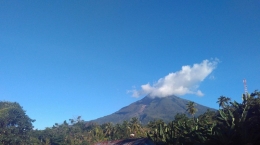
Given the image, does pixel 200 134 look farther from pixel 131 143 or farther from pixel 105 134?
pixel 105 134

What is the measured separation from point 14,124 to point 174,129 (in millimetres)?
75060

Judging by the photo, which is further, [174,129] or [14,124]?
[14,124]

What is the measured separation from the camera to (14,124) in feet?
279

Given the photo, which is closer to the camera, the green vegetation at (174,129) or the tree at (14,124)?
the green vegetation at (174,129)

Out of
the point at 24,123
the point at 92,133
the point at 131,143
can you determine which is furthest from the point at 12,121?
the point at 131,143

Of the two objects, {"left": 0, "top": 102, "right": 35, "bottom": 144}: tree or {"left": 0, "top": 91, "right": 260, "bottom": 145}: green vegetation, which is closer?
{"left": 0, "top": 91, "right": 260, "bottom": 145}: green vegetation

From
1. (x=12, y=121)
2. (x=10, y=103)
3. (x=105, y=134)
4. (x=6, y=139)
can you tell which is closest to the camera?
(x=6, y=139)

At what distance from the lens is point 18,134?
7938 cm

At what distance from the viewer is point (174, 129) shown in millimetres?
23156

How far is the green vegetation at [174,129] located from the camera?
51.3 ft

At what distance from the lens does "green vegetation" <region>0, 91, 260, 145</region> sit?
15633mm

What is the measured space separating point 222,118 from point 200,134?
1793 mm

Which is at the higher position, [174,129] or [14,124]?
[14,124]

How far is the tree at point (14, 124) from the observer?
73500mm
